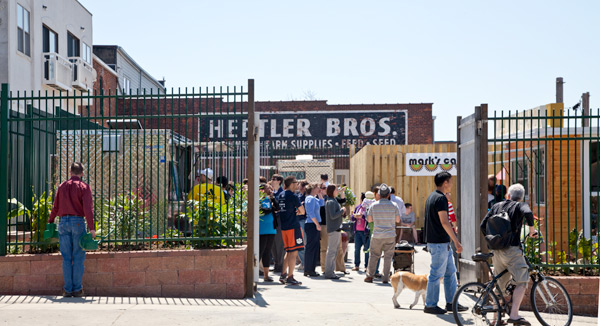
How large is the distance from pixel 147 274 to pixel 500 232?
452 cm

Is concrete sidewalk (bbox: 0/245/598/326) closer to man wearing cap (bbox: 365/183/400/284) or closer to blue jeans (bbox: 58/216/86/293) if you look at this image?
blue jeans (bbox: 58/216/86/293)

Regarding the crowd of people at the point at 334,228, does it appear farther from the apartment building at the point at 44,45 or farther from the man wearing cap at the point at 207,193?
the apartment building at the point at 44,45

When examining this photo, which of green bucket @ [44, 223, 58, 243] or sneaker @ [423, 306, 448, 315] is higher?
green bucket @ [44, 223, 58, 243]

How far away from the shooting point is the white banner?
23.3m

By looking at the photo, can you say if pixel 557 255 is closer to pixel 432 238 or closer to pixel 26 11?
pixel 432 238

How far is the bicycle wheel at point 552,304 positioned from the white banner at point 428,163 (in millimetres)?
15264

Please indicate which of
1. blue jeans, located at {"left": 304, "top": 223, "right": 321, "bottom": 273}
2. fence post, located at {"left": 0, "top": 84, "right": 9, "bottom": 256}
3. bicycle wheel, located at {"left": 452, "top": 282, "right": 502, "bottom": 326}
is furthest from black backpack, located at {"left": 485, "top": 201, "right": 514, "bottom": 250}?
fence post, located at {"left": 0, "top": 84, "right": 9, "bottom": 256}

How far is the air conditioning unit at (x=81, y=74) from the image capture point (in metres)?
26.8

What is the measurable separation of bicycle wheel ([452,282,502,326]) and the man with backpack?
224mm

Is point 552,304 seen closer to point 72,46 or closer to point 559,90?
point 72,46

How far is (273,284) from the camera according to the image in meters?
11.6

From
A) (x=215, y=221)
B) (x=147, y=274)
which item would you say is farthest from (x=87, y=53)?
(x=147, y=274)

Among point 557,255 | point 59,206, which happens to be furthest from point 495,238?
point 59,206

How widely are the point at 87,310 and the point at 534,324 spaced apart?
521 centimetres
